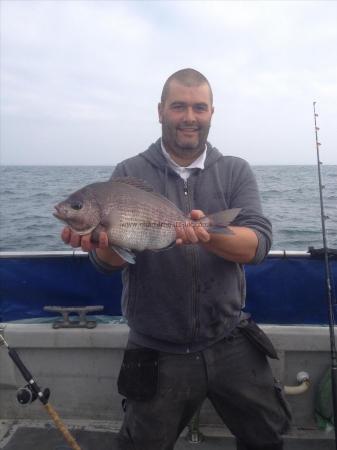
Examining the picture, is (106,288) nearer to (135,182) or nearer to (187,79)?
(135,182)

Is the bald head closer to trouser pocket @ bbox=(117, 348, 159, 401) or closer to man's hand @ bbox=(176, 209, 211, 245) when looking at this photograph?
man's hand @ bbox=(176, 209, 211, 245)

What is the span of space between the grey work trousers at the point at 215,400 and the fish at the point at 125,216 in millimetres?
862

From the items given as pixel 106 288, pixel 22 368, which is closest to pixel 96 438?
pixel 22 368

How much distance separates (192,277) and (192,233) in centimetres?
41

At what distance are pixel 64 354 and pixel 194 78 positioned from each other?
2954 millimetres

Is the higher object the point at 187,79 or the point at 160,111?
the point at 187,79

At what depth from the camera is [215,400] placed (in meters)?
3.25

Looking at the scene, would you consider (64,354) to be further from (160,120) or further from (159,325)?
(160,120)

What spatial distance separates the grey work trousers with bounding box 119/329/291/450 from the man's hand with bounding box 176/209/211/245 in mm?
837

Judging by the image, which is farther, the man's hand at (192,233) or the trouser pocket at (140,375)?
the trouser pocket at (140,375)

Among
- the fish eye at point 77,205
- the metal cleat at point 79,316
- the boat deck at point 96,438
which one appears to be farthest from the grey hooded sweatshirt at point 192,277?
the boat deck at point 96,438

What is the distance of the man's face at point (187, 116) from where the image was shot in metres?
3.22

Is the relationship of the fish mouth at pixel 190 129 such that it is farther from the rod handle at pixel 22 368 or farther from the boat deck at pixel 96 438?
the boat deck at pixel 96 438

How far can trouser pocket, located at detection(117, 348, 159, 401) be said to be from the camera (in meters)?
3.10
